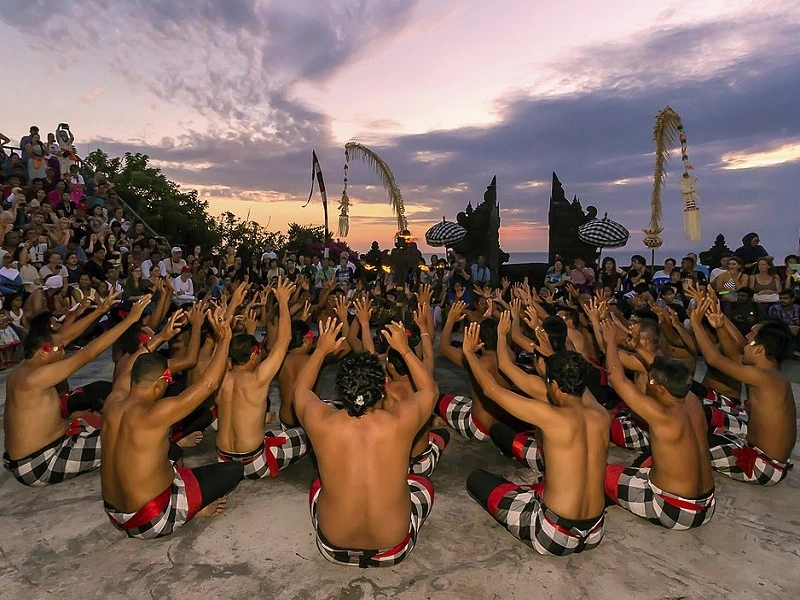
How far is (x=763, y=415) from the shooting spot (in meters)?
4.38

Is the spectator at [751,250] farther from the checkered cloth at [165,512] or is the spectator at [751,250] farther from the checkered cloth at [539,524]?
the checkered cloth at [165,512]

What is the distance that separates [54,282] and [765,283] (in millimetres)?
13732

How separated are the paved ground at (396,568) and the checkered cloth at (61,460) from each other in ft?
0.57

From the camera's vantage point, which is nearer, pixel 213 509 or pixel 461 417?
pixel 213 509

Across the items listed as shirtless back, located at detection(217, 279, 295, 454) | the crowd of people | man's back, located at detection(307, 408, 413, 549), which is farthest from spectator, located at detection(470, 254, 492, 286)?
man's back, located at detection(307, 408, 413, 549)

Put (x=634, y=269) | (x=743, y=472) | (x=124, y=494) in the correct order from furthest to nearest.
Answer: (x=634, y=269) < (x=743, y=472) < (x=124, y=494)

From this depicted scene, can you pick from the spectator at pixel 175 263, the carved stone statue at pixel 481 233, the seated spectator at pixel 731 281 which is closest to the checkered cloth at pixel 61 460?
the spectator at pixel 175 263

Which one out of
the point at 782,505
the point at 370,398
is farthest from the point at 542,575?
the point at 782,505

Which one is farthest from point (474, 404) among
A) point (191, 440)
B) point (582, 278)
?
point (582, 278)

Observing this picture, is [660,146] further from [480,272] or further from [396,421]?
[396,421]

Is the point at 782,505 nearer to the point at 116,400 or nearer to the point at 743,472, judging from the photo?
the point at 743,472

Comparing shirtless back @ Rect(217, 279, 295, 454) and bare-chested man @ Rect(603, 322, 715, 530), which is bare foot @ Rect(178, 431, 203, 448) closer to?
shirtless back @ Rect(217, 279, 295, 454)

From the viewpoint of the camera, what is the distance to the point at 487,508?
3.91m

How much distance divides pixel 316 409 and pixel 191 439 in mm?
2932
